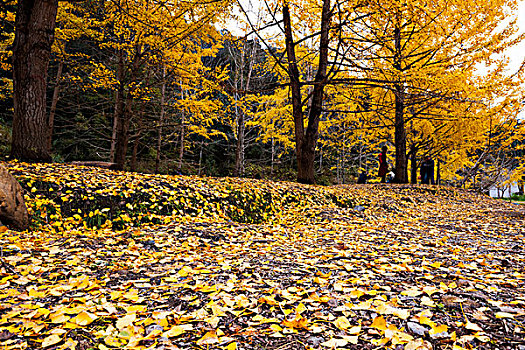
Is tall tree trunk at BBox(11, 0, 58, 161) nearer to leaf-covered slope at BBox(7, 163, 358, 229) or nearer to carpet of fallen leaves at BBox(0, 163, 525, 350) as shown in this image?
leaf-covered slope at BBox(7, 163, 358, 229)

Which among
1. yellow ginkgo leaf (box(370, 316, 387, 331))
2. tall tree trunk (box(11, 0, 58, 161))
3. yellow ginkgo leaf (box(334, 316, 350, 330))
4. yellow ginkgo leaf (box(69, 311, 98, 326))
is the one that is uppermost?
tall tree trunk (box(11, 0, 58, 161))

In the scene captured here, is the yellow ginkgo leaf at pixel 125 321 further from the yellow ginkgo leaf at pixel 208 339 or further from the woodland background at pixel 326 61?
the woodland background at pixel 326 61

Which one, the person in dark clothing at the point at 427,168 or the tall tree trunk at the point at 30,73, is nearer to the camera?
the tall tree trunk at the point at 30,73

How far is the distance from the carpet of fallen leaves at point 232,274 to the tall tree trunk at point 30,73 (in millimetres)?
803

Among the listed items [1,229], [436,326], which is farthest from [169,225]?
[436,326]

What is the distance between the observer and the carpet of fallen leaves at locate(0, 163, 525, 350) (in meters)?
1.76

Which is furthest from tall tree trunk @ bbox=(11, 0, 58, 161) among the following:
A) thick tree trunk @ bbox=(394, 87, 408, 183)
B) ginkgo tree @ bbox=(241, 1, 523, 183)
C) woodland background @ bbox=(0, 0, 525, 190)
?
thick tree trunk @ bbox=(394, 87, 408, 183)

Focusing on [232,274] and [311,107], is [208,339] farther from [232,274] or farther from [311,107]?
[311,107]

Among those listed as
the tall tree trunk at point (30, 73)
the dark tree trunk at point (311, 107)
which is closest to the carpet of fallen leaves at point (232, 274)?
the tall tree trunk at point (30, 73)

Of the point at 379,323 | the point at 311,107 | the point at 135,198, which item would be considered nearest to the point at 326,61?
the point at 311,107

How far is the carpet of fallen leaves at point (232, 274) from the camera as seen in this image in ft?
5.79

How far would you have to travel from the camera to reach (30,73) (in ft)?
17.2

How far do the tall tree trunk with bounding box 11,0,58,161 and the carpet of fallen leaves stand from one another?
80 centimetres

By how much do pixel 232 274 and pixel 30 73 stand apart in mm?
5346
